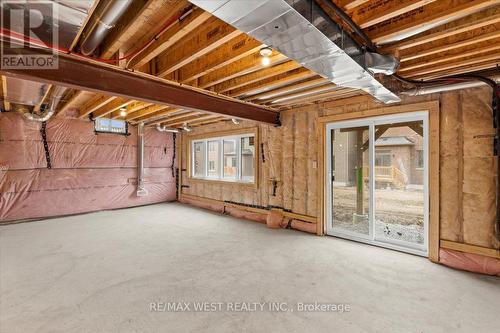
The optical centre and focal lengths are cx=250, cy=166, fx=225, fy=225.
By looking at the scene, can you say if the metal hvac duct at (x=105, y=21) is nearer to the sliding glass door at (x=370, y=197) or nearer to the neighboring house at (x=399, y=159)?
the sliding glass door at (x=370, y=197)

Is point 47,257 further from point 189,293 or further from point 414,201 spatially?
point 414,201

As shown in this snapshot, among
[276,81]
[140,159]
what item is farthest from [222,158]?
[276,81]

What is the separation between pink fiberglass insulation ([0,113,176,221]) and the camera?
468cm

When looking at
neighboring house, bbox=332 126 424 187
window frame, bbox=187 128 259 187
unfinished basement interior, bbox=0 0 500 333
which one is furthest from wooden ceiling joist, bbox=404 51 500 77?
neighboring house, bbox=332 126 424 187

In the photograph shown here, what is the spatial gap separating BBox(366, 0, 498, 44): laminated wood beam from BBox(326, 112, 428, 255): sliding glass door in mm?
1812

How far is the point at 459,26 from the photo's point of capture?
1.76m

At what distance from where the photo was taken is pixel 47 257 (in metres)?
3.00

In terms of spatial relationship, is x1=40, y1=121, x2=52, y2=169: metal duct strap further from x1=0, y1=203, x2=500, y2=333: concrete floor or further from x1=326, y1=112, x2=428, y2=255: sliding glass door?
x1=326, y1=112, x2=428, y2=255: sliding glass door

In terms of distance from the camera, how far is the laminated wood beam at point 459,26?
165cm

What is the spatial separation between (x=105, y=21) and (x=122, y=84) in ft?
3.75

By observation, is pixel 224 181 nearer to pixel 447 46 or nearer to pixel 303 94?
pixel 303 94

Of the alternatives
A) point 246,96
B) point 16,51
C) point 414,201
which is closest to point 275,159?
point 246,96

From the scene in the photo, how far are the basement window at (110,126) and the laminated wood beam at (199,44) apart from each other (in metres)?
4.17

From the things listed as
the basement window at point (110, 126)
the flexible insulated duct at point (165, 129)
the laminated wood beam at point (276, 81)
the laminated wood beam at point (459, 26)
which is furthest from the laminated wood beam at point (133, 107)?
the laminated wood beam at point (459, 26)
